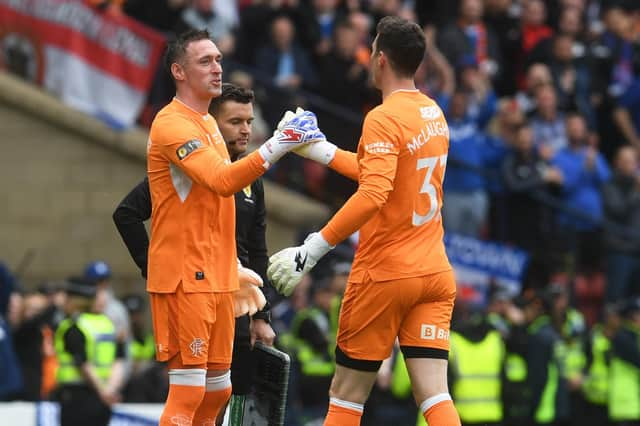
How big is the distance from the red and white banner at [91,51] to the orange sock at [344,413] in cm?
829

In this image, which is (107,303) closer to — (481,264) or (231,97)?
(481,264)

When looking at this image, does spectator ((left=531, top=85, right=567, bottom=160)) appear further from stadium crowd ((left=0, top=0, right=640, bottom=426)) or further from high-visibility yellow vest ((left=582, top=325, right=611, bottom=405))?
high-visibility yellow vest ((left=582, top=325, right=611, bottom=405))

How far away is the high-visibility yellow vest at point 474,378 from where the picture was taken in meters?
12.1

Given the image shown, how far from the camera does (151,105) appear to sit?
50.7ft

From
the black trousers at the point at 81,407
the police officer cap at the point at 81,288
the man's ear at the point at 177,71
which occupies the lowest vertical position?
the black trousers at the point at 81,407

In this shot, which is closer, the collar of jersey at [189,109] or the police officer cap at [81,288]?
the collar of jersey at [189,109]

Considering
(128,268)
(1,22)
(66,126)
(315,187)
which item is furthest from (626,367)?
(1,22)

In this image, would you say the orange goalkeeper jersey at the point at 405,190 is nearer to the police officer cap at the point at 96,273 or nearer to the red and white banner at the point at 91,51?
the police officer cap at the point at 96,273

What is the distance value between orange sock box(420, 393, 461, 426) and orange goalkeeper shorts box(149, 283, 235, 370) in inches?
45.0

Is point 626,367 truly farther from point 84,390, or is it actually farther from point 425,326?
point 425,326

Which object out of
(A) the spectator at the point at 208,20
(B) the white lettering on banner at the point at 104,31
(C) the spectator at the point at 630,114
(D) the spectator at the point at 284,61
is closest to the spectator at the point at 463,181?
(D) the spectator at the point at 284,61

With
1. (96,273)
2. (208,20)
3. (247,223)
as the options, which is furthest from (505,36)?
(247,223)

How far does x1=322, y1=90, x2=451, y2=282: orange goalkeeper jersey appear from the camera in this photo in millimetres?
7203

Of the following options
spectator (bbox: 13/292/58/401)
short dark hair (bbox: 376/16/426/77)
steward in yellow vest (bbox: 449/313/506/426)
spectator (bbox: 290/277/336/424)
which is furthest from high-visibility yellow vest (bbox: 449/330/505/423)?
short dark hair (bbox: 376/16/426/77)
